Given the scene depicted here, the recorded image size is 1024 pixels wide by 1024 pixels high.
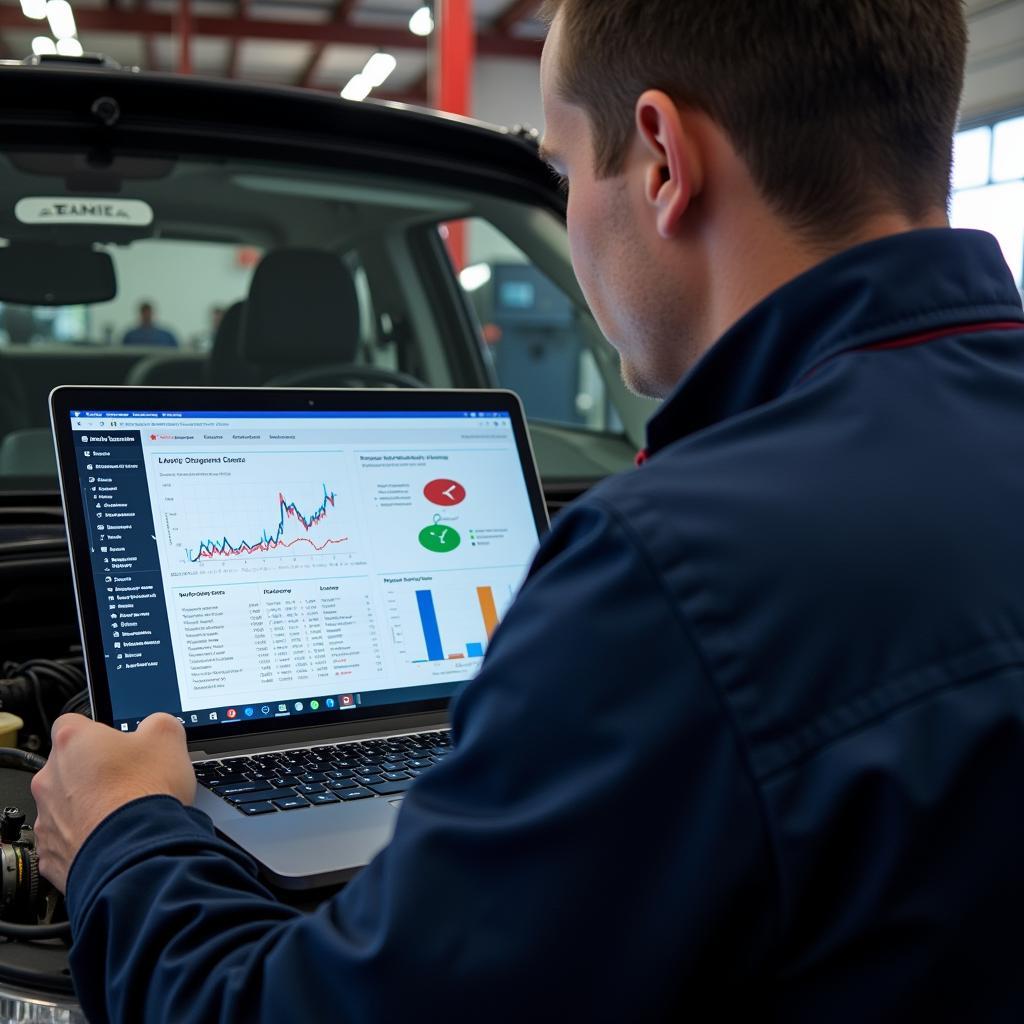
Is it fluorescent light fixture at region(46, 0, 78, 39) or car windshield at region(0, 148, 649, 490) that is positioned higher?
fluorescent light fixture at region(46, 0, 78, 39)

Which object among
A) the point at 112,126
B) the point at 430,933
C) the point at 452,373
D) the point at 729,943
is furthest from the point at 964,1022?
the point at 452,373

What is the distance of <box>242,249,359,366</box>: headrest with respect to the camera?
1993 millimetres

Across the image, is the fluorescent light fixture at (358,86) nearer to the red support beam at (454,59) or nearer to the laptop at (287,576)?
the red support beam at (454,59)

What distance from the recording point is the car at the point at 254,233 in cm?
165

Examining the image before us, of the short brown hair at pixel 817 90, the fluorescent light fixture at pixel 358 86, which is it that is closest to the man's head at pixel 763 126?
the short brown hair at pixel 817 90

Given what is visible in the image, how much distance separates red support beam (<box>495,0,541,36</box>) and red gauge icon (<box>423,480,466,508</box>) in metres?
12.0

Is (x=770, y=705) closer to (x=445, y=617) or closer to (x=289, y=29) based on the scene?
(x=445, y=617)

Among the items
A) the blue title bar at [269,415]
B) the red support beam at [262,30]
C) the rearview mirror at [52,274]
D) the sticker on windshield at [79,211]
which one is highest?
the red support beam at [262,30]

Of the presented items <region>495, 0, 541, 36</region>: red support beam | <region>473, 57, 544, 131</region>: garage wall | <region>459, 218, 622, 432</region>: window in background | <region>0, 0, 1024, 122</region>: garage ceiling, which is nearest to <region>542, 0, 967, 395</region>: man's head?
<region>459, 218, 622, 432</region>: window in background

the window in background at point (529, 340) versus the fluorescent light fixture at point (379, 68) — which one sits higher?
the fluorescent light fixture at point (379, 68)

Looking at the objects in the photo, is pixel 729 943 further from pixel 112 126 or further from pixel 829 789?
pixel 112 126

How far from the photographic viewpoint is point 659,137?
2.56 ft

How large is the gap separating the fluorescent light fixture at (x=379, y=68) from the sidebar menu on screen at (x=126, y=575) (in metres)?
13.4

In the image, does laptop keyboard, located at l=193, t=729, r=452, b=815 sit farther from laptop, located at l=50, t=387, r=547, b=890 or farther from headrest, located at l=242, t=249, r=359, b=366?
headrest, located at l=242, t=249, r=359, b=366
